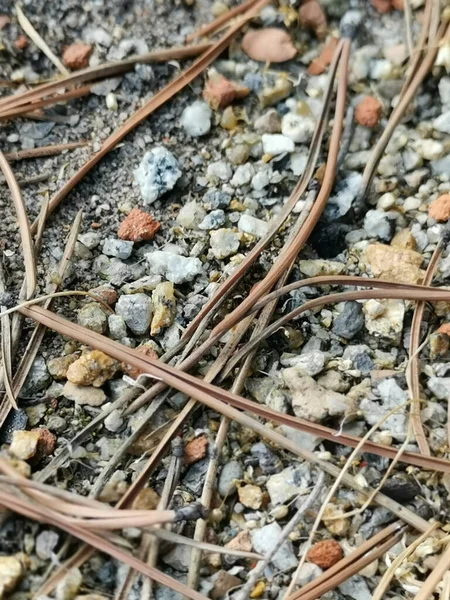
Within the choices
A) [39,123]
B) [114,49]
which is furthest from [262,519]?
[114,49]

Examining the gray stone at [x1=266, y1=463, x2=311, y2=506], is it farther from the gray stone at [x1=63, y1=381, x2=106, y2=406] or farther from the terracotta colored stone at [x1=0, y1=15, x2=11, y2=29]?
the terracotta colored stone at [x1=0, y1=15, x2=11, y2=29]

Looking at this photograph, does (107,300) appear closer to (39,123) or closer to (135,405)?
(135,405)

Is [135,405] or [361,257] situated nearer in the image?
[135,405]

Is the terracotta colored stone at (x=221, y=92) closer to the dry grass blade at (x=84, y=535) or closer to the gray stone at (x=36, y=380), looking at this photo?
the gray stone at (x=36, y=380)

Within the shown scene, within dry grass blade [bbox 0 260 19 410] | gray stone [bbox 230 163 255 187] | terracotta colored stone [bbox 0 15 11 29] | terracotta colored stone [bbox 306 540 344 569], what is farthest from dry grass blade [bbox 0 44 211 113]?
terracotta colored stone [bbox 306 540 344 569]

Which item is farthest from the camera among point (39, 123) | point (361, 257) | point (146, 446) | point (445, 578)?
point (39, 123)

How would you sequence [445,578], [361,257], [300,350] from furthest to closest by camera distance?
[361,257]
[300,350]
[445,578]

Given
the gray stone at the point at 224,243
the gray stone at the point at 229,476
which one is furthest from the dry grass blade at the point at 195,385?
the gray stone at the point at 224,243

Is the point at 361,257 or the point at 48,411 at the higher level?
the point at 361,257

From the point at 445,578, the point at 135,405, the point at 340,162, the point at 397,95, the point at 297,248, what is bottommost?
the point at 445,578
